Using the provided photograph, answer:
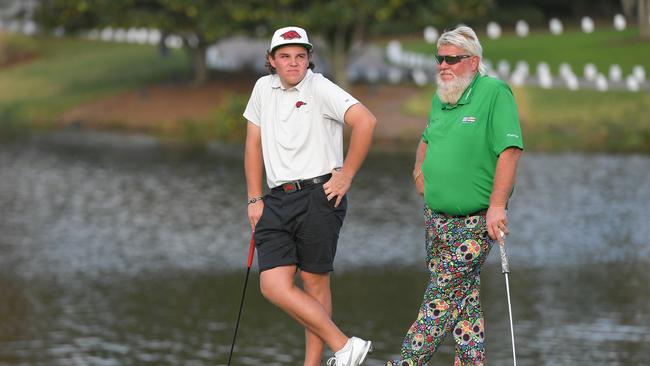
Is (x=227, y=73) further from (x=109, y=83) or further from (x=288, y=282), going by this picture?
(x=288, y=282)

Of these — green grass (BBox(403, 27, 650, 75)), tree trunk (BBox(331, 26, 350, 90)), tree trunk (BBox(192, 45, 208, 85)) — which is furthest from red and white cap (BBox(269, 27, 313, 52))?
tree trunk (BBox(192, 45, 208, 85))

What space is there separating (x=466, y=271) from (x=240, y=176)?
24.9 m

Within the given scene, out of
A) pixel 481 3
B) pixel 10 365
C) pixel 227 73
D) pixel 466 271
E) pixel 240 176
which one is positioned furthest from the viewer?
pixel 227 73

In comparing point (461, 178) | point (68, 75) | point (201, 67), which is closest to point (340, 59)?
point (201, 67)

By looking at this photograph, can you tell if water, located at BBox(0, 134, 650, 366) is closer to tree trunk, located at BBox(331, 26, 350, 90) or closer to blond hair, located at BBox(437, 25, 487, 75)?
blond hair, located at BBox(437, 25, 487, 75)

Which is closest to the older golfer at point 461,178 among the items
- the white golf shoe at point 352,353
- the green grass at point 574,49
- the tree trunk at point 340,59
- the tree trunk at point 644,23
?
the white golf shoe at point 352,353

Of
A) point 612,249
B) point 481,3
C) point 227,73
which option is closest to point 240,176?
point 612,249

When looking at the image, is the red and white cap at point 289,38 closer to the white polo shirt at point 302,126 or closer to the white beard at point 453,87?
the white polo shirt at point 302,126

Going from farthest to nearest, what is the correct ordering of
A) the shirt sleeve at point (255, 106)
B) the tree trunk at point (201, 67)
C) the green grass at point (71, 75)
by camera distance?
the tree trunk at point (201, 67) → the green grass at point (71, 75) → the shirt sleeve at point (255, 106)

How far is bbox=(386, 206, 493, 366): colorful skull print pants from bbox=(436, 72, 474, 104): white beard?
717 millimetres

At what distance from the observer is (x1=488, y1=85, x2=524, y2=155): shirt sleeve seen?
29.8 ft

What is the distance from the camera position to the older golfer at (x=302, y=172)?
31.1 feet

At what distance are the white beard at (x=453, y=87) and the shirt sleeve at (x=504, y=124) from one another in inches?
7.8

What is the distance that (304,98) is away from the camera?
9508 millimetres
